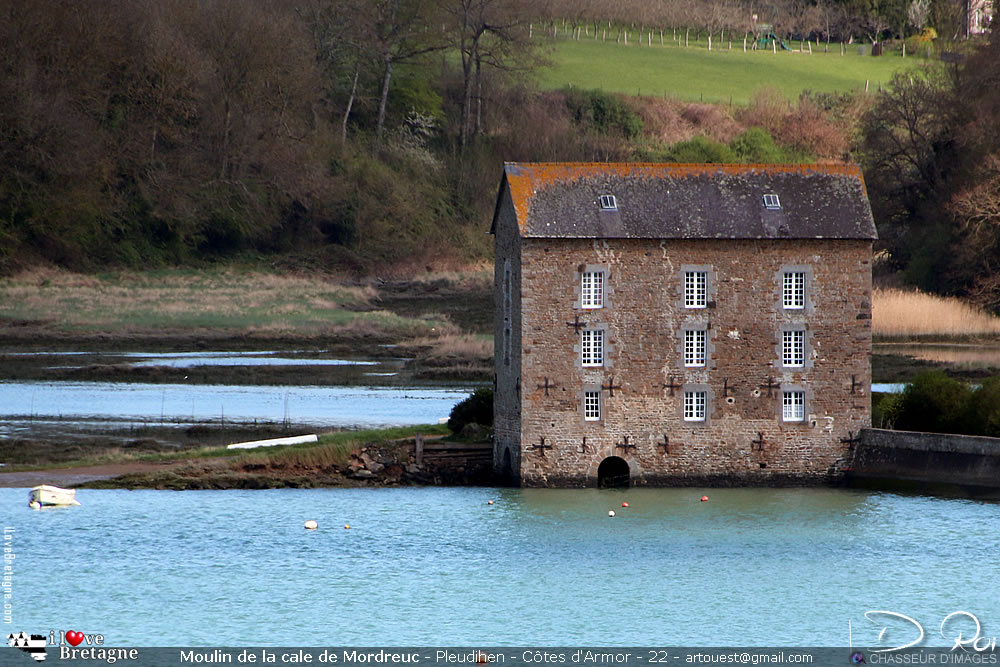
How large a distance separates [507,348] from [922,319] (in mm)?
36825

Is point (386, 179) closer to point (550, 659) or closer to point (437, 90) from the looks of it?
point (437, 90)

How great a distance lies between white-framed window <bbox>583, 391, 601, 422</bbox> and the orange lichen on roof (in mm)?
5351

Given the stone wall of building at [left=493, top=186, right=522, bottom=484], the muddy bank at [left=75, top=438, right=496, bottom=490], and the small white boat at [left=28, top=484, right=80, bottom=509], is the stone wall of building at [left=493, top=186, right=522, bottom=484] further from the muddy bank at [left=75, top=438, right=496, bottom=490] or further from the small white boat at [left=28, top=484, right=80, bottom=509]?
the small white boat at [left=28, top=484, right=80, bottom=509]

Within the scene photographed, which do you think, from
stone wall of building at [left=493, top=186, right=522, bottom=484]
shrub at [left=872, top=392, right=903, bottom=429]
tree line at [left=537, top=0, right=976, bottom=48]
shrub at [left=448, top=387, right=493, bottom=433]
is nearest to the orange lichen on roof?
stone wall of building at [left=493, top=186, right=522, bottom=484]

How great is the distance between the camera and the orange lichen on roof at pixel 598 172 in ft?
159

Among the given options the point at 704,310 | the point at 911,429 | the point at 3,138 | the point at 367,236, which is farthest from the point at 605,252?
the point at 367,236

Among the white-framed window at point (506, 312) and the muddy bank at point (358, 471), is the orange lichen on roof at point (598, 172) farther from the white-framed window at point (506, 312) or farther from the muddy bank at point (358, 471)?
the muddy bank at point (358, 471)

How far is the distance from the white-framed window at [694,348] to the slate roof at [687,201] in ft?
9.21

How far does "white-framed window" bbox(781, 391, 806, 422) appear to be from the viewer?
48312 millimetres

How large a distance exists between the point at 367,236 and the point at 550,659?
8159 cm

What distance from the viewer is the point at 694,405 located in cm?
4800

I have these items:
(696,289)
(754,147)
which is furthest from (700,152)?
(696,289)

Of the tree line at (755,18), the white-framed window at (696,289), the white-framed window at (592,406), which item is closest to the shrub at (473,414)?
the white-framed window at (592,406)

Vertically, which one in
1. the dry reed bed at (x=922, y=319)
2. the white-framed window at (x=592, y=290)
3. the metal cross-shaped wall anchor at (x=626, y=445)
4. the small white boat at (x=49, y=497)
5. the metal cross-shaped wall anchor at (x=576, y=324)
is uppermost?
the dry reed bed at (x=922, y=319)
